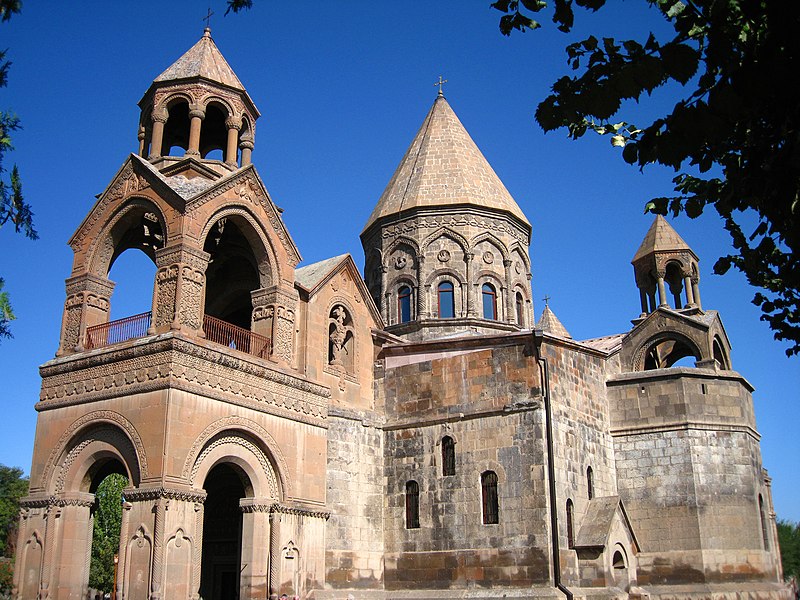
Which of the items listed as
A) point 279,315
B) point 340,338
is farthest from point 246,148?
point 340,338

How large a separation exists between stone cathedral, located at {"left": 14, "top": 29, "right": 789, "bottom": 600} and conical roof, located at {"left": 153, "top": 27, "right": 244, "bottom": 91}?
0.08 m

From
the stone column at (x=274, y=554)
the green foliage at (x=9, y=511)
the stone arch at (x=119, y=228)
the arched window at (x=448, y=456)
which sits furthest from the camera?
the green foliage at (x=9, y=511)

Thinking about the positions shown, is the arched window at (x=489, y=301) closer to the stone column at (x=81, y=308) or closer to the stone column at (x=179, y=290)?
the stone column at (x=179, y=290)

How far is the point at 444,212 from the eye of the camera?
25344 millimetres

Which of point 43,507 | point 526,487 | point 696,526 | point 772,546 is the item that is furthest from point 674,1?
point 772,546

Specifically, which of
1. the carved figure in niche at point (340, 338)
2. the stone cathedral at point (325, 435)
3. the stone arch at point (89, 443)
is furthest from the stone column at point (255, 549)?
the carved figure in niche at point (340, 338)

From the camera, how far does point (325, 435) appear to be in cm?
1886

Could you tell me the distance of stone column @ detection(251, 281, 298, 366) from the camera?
714 inches

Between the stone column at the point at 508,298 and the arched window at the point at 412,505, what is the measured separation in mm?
6899

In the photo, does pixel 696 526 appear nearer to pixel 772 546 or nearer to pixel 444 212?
pixel 772 546

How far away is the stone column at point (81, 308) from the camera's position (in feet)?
56.4

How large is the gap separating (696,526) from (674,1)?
661 inches

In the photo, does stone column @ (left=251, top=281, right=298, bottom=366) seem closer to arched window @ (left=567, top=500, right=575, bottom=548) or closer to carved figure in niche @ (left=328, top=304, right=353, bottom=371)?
carved figure in niche @ (left=328, top=304, right=353, bottom=371)

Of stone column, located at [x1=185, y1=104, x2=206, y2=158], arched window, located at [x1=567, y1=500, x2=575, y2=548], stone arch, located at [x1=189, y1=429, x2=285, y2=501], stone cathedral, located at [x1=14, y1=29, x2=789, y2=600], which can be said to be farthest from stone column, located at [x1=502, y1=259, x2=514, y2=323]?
stone column, located at [x1=185, y1=104, x2=206, y2=158]
